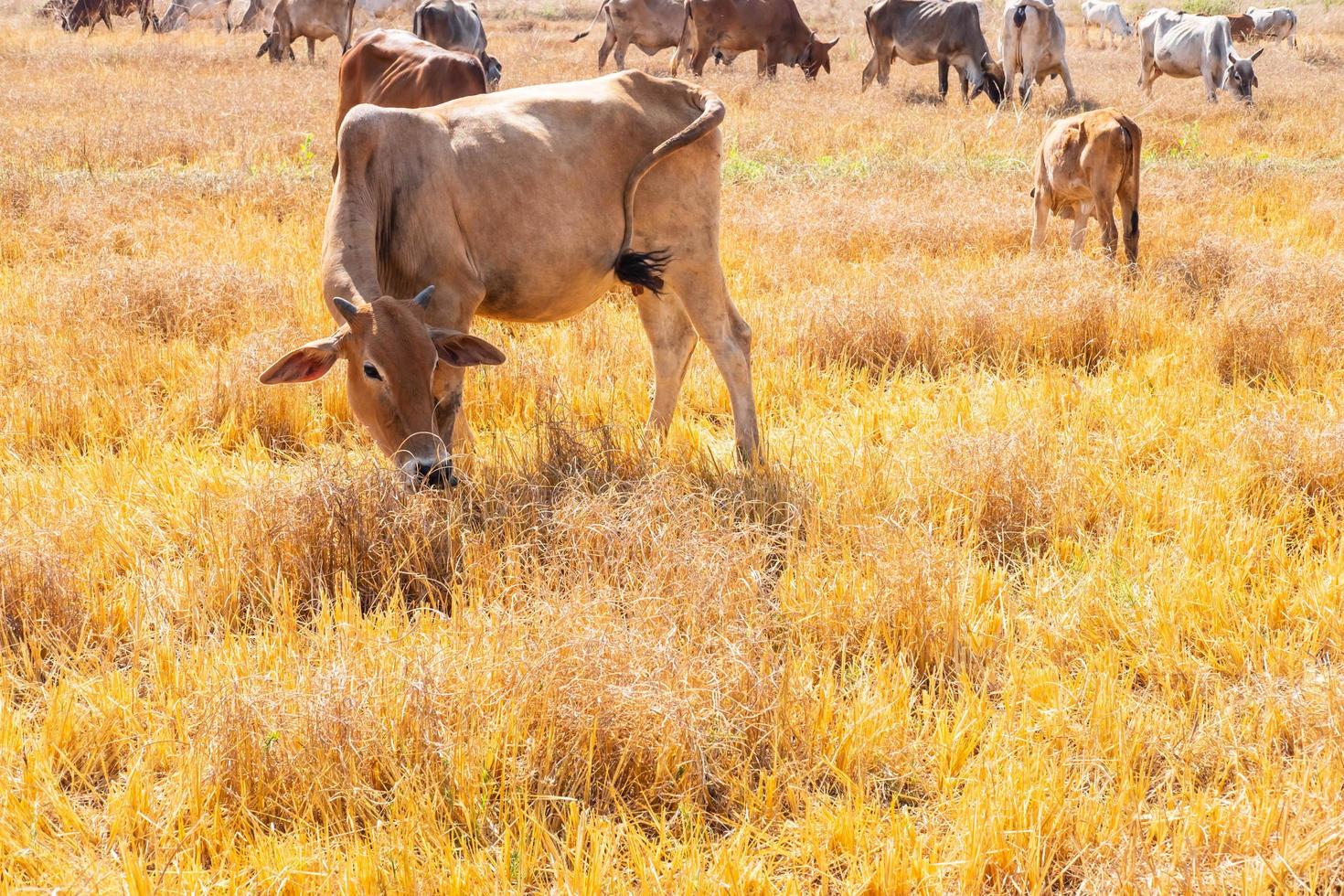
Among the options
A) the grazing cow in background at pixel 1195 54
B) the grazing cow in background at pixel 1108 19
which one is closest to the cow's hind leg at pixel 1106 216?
the grazing cow in background at pixel 1195 54

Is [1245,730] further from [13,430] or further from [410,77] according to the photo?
[410,77]

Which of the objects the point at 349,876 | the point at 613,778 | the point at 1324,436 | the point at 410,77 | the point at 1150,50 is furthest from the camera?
the point at 1150,50

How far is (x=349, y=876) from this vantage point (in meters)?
2.44

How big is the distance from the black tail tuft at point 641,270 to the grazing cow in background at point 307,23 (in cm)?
2172

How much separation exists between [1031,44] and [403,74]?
47.7 feet

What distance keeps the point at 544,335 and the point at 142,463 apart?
8.51 feet

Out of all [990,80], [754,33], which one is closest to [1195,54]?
[990,80]

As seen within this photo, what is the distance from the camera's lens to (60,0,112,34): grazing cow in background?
30.6 meters

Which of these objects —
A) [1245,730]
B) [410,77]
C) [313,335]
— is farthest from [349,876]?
[410,77]

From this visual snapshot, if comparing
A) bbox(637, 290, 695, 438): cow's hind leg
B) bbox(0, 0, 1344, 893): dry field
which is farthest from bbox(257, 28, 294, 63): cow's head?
bbox(637, 290, 695, 438): cow's hind leg

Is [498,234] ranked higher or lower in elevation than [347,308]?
higher

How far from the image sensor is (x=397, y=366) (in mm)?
3934

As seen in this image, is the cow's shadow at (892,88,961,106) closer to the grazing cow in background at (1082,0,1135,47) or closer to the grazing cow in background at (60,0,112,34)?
the grazing cow in background at (1082,0,1135,47)

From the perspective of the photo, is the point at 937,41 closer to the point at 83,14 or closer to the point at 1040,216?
the point at 1040,216
